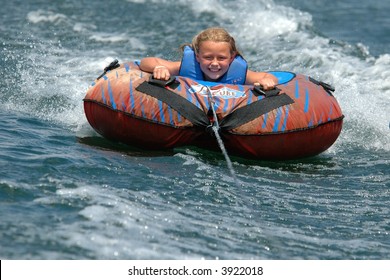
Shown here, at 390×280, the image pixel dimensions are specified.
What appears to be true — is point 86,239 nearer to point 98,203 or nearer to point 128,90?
point 98,203

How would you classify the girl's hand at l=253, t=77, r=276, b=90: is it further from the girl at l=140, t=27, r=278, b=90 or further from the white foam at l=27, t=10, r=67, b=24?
the white foam at l=27, t=10, r=67, b=24

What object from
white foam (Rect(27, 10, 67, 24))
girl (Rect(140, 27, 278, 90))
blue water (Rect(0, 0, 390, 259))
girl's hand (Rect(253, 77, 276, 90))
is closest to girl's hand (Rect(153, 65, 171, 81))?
girl (Rect(140, 27, 278, 90))

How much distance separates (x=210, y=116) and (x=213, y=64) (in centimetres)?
63

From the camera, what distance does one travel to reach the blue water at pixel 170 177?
15.1 feet

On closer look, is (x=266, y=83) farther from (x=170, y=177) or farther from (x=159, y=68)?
(x=170, y=177)

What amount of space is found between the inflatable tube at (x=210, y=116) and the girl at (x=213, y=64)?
208 millimetres

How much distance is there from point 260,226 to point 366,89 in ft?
15.2

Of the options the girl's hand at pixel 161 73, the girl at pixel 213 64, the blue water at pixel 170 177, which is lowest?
the blue water at pixel 170 177

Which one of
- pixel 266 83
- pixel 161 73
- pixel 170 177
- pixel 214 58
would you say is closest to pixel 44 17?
pixel 214 58

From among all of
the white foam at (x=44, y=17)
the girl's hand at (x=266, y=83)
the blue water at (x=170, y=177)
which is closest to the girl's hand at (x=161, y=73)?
the blue water at (x=170, y=177)

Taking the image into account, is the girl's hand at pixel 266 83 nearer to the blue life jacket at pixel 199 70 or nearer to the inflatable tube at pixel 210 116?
the inflatable tube at pixel 210 116

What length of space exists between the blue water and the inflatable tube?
13 cm

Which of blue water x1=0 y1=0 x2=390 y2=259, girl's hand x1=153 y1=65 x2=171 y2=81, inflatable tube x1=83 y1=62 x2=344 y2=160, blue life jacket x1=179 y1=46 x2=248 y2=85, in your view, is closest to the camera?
blue water x1=0 y1=0 x2=390 y2=259

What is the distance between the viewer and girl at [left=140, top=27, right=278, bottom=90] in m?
6.76
